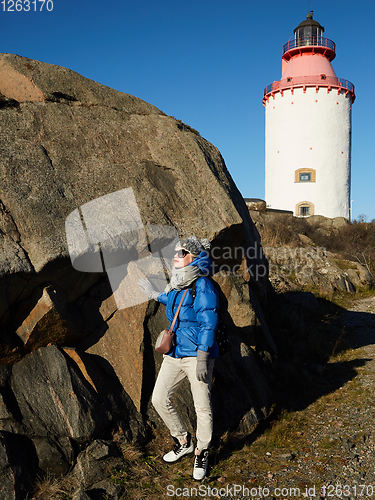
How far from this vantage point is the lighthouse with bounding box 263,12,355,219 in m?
27.0

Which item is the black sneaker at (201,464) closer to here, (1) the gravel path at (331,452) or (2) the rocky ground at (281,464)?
(2) the rocky ground at (281,464)

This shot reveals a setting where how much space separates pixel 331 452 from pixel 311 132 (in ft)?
83.9

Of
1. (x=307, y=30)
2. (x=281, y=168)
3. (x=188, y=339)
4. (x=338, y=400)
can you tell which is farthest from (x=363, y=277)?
(x=307, y=30)

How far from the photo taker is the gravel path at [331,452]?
12.8ft

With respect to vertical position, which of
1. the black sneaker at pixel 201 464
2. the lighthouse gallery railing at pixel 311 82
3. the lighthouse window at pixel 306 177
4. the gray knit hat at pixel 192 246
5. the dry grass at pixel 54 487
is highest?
the lighthouse gallery railing at pixel 311 82

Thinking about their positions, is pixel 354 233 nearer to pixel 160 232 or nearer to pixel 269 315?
pixel 269 315

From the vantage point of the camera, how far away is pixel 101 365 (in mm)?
4770

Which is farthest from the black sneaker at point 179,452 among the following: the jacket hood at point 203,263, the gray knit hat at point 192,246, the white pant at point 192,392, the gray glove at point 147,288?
the gray knit hat at point 192,246

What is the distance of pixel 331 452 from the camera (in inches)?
179

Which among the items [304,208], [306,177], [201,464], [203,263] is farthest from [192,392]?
[306,177]

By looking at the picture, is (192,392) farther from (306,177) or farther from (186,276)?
(306,177)

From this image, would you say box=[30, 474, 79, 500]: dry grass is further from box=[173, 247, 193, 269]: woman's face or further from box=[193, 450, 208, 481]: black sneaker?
box=[173, 247, 193, 269]: woman's face

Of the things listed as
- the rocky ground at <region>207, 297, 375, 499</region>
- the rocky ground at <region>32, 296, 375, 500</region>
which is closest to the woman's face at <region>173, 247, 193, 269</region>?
the rocky ground at <region>32, 296, 375, 500</region>

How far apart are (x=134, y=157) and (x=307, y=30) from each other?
28.9 metres
